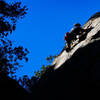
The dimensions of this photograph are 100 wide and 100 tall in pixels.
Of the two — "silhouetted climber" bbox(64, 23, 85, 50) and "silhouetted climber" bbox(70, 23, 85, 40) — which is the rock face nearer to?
"silhouetted climber" bbox(64, 23, 85, 50)

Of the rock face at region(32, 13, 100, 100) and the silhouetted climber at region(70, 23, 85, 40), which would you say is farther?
the silhouetted climber at region(70, 23, 85, 40)

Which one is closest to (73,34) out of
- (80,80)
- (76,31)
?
(76,31)

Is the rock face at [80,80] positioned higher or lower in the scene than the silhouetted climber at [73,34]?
lower

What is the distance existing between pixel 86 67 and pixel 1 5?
424 inches

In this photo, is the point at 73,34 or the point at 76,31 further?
the point at 73,34

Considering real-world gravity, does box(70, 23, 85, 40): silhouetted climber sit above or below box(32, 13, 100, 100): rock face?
above

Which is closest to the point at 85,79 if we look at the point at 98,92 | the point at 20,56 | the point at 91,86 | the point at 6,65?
the point at 91,86

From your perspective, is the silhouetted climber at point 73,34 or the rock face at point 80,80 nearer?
the rock face at point 80,80

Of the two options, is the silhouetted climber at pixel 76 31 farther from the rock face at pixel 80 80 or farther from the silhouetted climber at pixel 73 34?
the rock face at pixel 80 80

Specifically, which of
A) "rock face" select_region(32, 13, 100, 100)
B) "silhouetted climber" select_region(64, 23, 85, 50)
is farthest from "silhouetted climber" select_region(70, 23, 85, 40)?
"rock face" select_region(32, 13, 100, 100)

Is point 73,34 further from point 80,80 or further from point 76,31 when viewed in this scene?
point 80,80

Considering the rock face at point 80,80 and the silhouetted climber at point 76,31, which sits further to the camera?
the silhouetted climber at point 76,31

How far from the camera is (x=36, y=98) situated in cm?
885

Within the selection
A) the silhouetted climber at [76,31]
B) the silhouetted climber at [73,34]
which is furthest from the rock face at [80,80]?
the silhouetted climber at [76,31]
